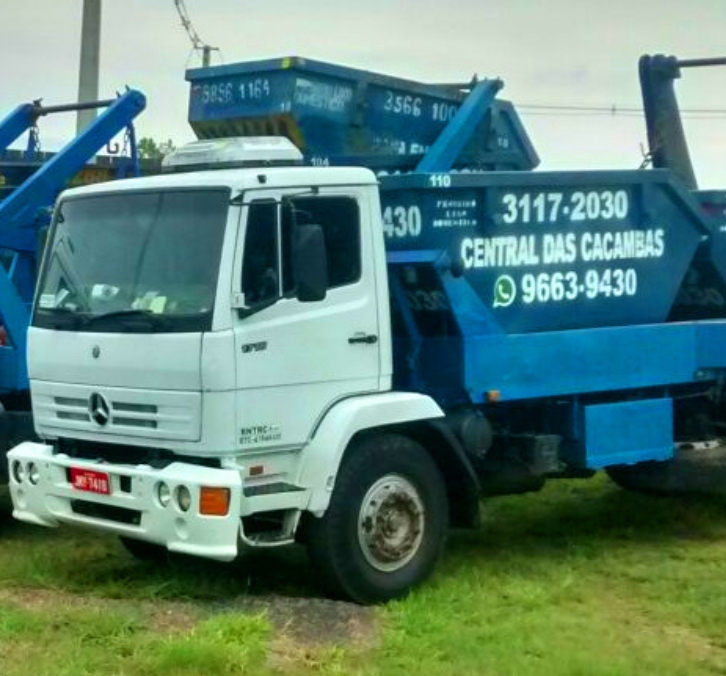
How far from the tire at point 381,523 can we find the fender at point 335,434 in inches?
4.7

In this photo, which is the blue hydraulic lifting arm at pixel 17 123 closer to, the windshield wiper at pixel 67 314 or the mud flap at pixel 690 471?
the windshield wiper at pixel 67 314

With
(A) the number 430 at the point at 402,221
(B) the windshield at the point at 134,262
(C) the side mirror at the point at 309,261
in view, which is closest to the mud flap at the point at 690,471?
(A) the number 430 at the point at 402,221

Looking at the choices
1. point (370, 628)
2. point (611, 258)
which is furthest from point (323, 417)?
point (611, 258)

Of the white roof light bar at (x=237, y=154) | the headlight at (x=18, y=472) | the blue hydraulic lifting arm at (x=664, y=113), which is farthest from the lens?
the blue hydraulic lifting arm at (x=664, y=113)

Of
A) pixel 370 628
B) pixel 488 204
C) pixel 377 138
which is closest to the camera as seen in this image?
pixel 370 628

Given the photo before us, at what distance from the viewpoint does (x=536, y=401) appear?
914 centimetres

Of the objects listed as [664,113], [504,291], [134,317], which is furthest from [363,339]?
[664,113]

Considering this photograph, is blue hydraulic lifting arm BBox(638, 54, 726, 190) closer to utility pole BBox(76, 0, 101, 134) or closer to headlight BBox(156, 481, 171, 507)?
headlight BBox(156, 481, 171, 507)

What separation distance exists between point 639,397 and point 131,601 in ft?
11.7

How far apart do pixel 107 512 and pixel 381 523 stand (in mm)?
1493

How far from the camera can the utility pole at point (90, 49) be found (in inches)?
739

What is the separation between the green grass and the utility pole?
9553mm

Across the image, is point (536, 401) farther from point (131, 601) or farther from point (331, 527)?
point (131, 601)

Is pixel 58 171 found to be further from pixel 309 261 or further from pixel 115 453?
pixel 309 261
